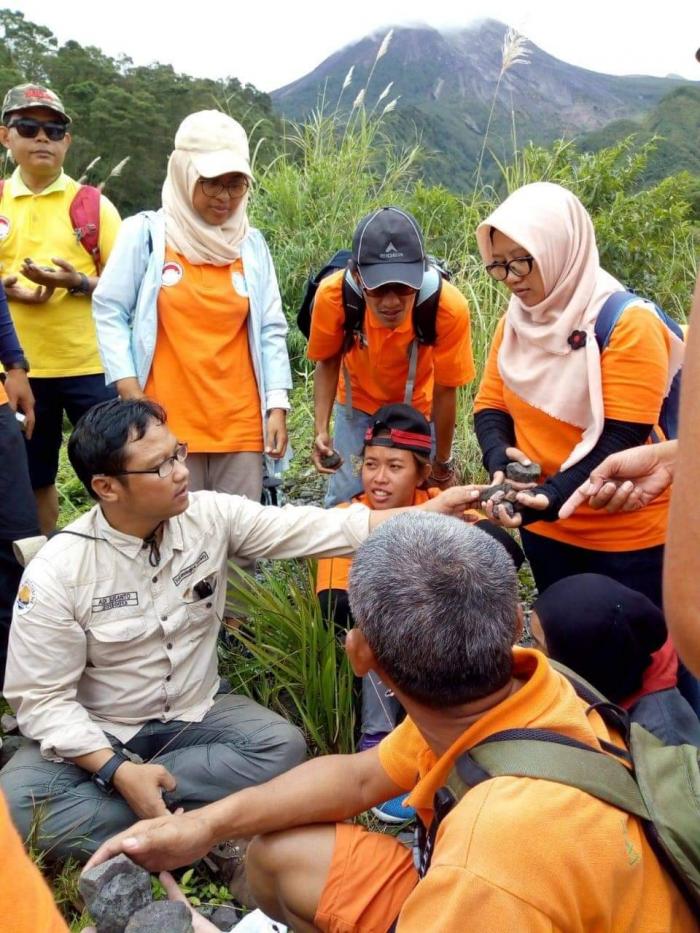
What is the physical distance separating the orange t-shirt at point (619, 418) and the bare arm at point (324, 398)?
3.37 feet

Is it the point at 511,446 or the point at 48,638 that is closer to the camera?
the point at 48,638

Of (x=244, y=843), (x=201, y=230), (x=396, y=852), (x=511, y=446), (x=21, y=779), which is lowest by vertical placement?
(x=244, y=843)

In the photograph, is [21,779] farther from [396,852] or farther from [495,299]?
[495,299]

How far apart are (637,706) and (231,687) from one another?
1561 mm

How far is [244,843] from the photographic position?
8.50ft

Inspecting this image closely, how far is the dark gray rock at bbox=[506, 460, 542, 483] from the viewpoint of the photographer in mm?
2820

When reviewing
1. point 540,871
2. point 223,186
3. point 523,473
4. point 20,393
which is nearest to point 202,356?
point 223,186

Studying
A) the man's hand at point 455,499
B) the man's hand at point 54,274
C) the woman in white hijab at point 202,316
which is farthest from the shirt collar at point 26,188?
the man's hand at point 455,499

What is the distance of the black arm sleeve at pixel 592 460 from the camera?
2.64m

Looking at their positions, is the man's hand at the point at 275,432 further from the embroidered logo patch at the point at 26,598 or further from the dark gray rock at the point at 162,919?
the dark gray rock at the point at 162,919

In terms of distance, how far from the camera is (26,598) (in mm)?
2545

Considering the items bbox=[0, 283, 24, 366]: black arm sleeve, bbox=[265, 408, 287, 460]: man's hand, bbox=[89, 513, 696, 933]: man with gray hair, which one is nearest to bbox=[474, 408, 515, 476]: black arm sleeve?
bbox=[265, 408, 287, 460]: man's hand

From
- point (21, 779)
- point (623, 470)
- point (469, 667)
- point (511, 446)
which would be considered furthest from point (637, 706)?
point (21, 779)

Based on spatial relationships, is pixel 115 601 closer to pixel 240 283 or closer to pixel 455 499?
pixel 455 499
